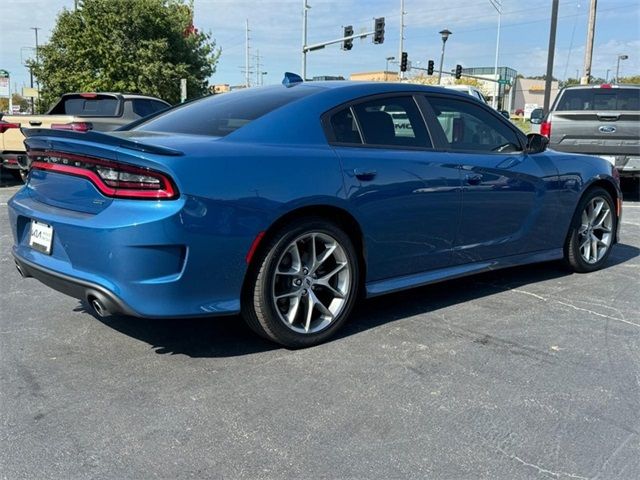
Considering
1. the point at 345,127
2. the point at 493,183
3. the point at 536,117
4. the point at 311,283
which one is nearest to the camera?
the point at 311,283

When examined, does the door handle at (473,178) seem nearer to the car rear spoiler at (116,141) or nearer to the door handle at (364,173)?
the door handle at (364,173)

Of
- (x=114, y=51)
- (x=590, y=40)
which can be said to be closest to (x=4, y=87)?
(x=114, y=51)

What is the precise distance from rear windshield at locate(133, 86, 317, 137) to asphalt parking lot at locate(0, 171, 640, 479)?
1266mm

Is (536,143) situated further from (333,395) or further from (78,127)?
(78,127)

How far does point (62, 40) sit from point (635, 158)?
23.2m

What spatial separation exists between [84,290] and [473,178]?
105 inches

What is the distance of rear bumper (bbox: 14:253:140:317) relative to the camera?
3023mm

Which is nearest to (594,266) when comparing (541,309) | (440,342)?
(541,309)

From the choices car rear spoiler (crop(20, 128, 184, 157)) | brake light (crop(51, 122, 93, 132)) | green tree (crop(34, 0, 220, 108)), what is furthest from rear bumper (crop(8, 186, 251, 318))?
green tree (crop(34, 0, 220, 108))

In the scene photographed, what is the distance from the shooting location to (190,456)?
8.05ft

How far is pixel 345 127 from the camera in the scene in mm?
3770

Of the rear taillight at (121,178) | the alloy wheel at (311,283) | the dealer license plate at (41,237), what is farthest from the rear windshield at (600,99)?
the dealer license plate at (41,237)

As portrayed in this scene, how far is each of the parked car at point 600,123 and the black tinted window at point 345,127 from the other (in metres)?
7.10

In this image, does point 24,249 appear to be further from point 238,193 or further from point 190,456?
point 190,456
